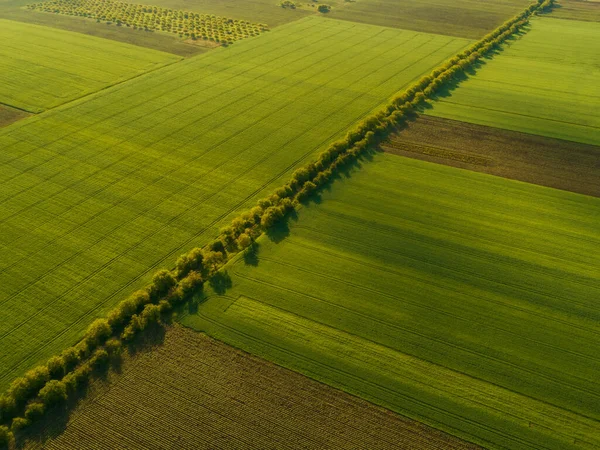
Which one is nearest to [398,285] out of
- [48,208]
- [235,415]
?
[235,415]

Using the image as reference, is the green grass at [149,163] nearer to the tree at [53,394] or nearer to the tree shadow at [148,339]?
the tree at [53,394]

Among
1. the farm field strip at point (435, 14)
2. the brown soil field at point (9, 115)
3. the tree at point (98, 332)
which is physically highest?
the farm field strip at point (435, 14)

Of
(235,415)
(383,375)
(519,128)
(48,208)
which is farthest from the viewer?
(519,128)

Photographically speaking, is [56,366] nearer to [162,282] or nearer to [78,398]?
[78,398]

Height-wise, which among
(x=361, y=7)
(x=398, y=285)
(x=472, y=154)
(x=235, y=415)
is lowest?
(x=235, y=415)

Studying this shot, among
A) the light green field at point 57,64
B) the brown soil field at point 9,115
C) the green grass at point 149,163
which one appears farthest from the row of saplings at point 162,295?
the light green field at point 57,64

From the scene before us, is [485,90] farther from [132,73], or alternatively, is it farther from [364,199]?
[132,73]

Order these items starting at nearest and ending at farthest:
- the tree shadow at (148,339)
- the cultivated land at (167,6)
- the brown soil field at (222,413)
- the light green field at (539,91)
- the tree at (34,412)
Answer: the brown soil field at (222,413)
the tree at (34,412)
the tree shadow at (148,339)
the light green field at (539,91)
the cultivated land at (167,6)
